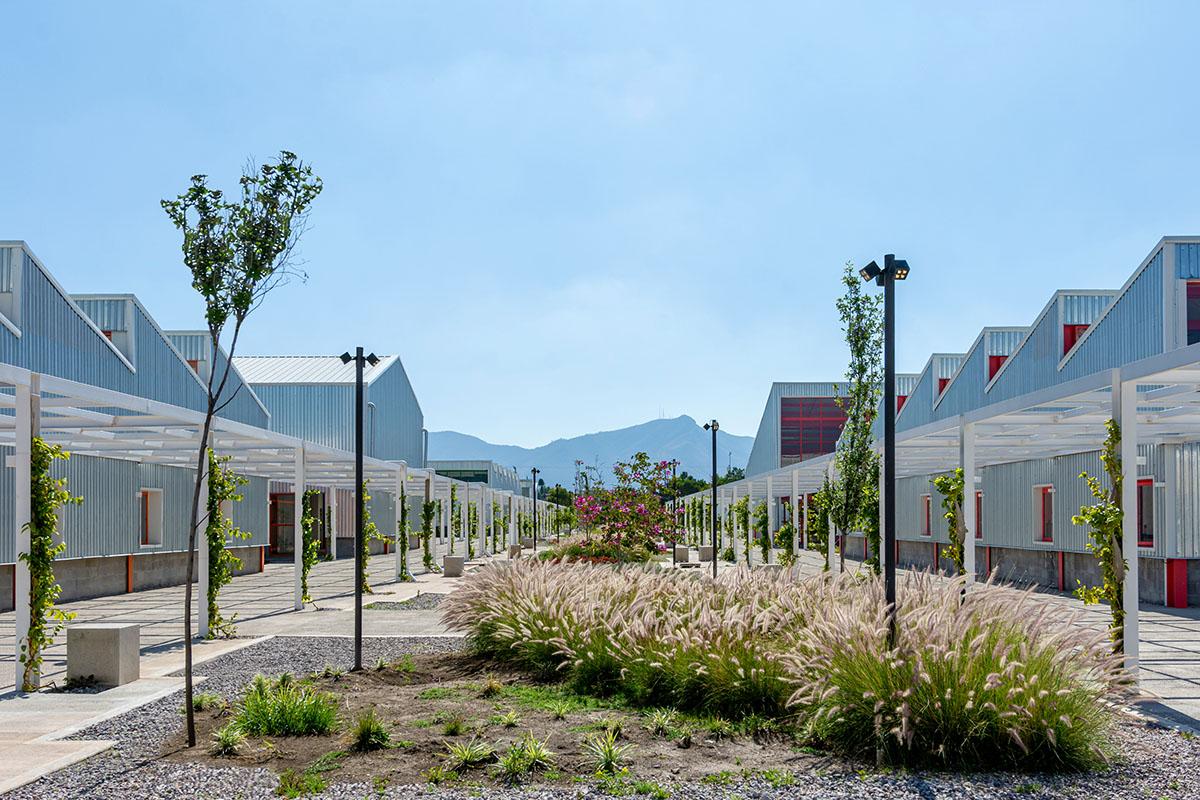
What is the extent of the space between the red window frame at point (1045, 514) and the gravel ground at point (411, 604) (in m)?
11.9

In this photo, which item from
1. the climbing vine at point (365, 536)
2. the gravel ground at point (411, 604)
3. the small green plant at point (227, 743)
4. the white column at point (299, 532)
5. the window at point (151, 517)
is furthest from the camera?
the window at point (151, 517)

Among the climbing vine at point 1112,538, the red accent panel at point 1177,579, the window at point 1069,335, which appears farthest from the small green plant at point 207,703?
the window at point 1069,335

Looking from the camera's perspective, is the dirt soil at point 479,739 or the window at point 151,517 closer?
the dirt soil at point 479,739

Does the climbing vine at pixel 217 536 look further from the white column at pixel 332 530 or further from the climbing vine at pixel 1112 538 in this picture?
the white column at pixel 332 530

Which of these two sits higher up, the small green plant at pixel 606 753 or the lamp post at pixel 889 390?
the lamp post at pixel 889 390

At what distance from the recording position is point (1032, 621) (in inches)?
260

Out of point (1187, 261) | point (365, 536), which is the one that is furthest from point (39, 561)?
point (1187, 261)

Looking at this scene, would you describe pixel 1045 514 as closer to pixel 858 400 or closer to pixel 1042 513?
pixel 1042 513

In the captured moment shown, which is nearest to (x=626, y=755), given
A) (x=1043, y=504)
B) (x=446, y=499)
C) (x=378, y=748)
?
(x=378, y=748)

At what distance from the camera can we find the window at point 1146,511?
56.5ft

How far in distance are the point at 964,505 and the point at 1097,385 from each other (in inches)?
121

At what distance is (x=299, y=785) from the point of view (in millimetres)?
5648

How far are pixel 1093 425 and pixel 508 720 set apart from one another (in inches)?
386

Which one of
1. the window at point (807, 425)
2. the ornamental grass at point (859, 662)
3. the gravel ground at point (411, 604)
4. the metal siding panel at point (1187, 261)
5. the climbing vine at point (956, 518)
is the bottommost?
the gravel ground at point (411, 604)
